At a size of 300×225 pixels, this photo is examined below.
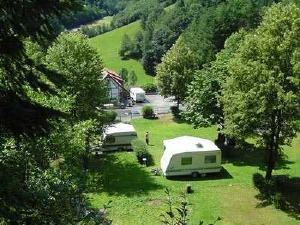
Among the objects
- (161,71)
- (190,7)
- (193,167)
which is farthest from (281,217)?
(190,7)

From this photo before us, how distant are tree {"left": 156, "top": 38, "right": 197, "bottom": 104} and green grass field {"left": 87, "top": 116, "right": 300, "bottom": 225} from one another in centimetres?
1417

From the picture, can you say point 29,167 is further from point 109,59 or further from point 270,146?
point 109,59

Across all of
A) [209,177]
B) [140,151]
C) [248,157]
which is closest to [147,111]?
[140,151]

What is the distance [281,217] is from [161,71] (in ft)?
97.1

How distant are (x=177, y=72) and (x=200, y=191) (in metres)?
24.3

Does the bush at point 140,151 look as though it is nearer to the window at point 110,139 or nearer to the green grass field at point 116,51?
the window at point 110,139

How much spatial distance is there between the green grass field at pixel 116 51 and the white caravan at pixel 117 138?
159 ft

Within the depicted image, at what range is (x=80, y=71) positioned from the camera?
31.0m

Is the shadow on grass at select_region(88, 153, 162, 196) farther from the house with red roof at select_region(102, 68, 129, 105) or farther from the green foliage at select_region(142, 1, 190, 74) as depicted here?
the green foliage at select_region(142, 1, 190, 74)

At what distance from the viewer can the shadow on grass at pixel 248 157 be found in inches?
1283

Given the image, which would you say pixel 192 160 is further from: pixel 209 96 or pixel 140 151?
pixel 209 96

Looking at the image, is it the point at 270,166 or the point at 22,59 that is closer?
the point at 22,59

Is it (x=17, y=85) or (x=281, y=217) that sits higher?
(x=17, y=85)

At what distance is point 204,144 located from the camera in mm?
31500
